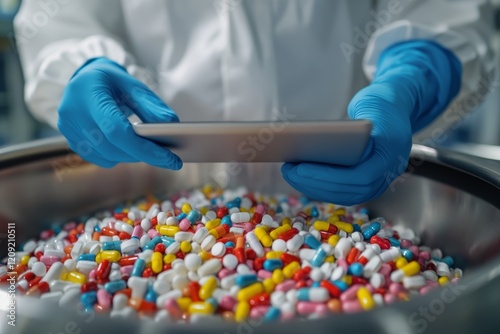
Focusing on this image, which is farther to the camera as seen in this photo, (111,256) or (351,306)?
(111,256)

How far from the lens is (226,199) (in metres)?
0.79

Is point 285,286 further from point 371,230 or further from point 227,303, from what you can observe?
point 371,230

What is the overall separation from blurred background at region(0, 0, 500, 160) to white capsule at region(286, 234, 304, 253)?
2167 mm

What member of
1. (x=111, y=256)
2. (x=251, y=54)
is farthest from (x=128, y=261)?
(x=251, y=54)

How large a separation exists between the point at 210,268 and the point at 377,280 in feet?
0.59

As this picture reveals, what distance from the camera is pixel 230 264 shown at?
54 cm

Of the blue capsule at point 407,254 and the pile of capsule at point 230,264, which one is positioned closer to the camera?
the pile of capsule at point 230,264

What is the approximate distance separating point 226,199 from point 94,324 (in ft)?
1.56

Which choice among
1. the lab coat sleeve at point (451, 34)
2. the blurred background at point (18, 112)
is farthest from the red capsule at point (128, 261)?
the blurred background at point (18, 112)

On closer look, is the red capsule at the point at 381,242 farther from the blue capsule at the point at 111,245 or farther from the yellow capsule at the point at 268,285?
the blue capsule at the point at 111,245

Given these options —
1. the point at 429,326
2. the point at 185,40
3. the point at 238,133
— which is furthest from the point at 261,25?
the point at 429,326

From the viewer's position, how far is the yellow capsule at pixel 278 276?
0.51 m

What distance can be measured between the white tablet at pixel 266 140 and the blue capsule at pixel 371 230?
0.10m

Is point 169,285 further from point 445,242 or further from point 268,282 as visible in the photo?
point 445,242
